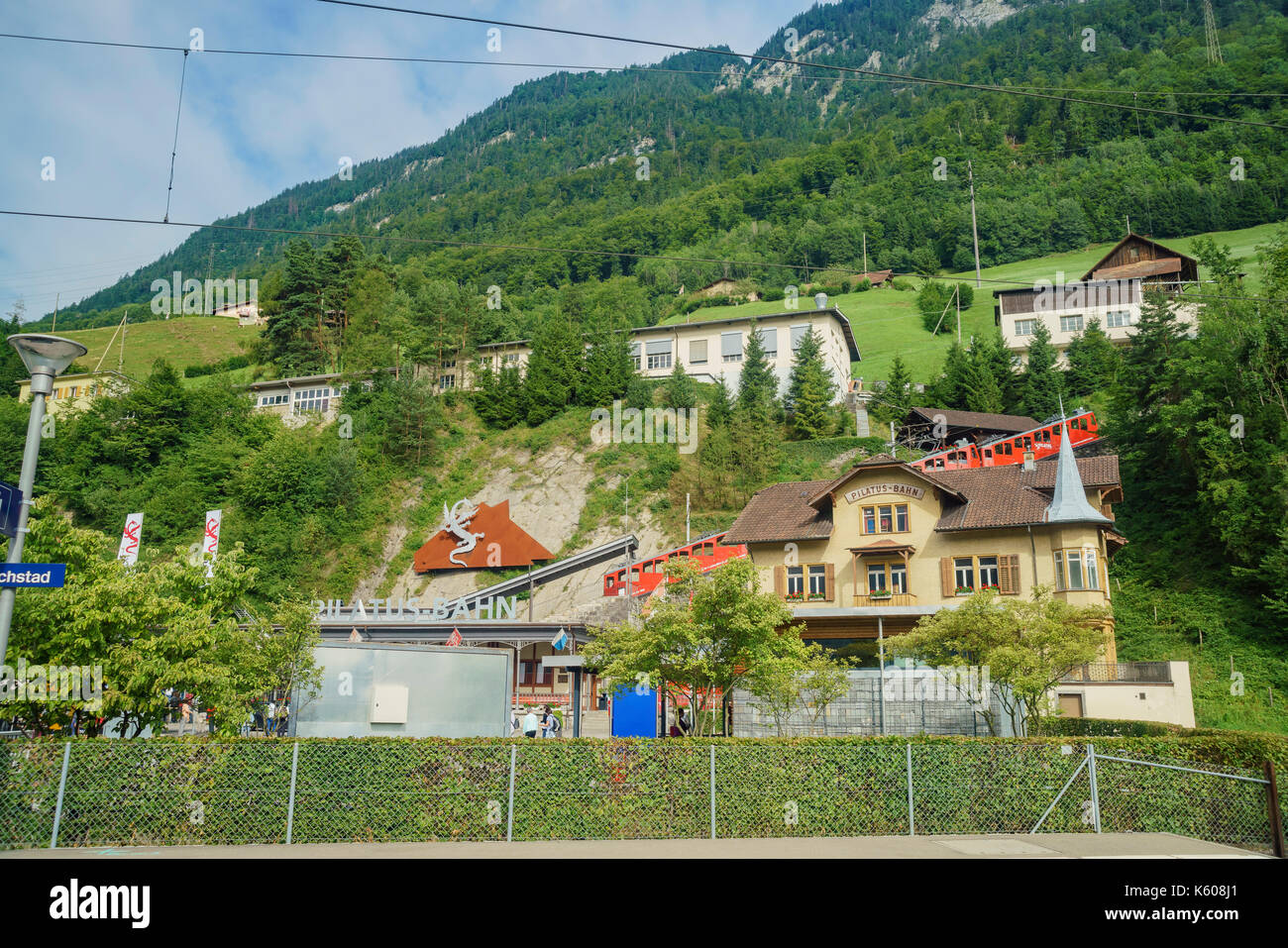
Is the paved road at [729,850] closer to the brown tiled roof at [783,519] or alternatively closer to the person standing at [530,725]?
the person standing at [530,725]

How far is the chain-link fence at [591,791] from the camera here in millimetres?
12234

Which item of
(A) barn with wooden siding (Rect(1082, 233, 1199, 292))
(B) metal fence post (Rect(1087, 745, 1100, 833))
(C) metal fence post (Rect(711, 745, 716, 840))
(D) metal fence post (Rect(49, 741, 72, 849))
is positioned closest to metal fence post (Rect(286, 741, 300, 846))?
(D) metal fence post (Rect(49, 741, 72, 849))

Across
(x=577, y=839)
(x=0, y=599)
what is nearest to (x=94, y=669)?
(x=0, y=599)

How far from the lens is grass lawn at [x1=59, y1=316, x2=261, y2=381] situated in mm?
95500

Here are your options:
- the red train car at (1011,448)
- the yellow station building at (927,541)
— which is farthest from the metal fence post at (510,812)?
the red train car at (1011,448)

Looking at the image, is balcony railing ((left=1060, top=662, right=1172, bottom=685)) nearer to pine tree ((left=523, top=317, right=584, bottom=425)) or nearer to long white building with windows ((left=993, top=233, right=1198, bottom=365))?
pine tree ((left=523, top=317, right=584, bottom=425))

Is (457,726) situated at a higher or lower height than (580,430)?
lower

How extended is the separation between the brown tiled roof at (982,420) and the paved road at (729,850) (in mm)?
47414

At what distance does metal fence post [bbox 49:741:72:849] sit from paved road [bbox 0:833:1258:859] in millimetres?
204

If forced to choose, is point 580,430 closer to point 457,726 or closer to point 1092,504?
point 1092,504

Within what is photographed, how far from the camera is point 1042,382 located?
66500mm

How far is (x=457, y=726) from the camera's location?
17.3 meters

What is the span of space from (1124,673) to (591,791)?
77.1ft

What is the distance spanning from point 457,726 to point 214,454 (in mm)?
57797
